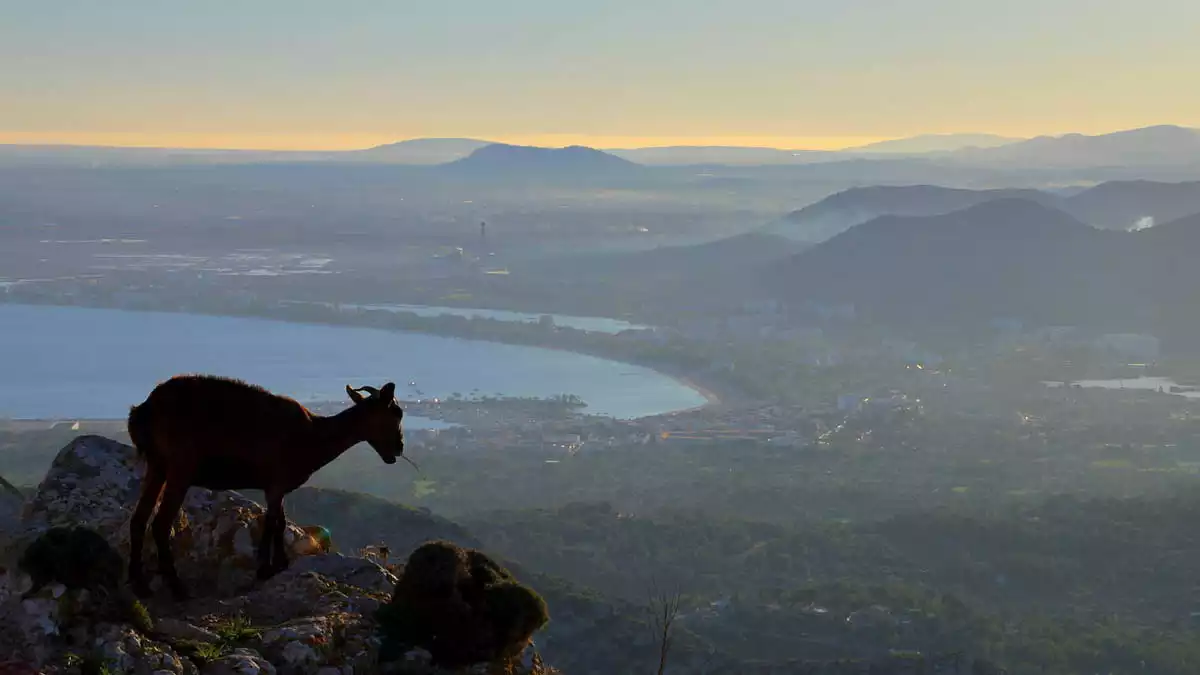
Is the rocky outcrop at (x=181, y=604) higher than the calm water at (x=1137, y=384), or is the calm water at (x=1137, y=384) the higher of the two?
the rocky outcrop at (x=181, y=604)

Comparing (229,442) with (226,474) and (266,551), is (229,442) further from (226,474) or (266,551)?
(266,551)

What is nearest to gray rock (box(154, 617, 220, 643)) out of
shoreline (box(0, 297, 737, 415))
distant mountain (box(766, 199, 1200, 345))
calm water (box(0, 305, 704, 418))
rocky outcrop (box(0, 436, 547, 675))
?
rocky outcrop (box(0, 436, 547, 675))

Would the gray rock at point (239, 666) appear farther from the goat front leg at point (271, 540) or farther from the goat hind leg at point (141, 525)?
the goat front leg at point (271, 540)

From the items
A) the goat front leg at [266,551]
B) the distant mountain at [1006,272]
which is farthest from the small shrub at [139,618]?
the distant mountain at [1006,272]

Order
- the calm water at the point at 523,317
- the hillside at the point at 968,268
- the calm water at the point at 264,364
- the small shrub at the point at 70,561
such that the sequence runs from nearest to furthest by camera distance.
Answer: the small shrub at the point at 70,561 < the calm water at the point at 264,364 < the calm water at the point at 523,317 < the hillside at the point at 968,268

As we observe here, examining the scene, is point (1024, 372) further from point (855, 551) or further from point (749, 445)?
point (855, 551)

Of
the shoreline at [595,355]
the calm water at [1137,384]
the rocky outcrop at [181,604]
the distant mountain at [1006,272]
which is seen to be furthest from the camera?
the distant mountain at [1006,272]

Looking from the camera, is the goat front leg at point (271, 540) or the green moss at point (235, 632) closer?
the green moss at point (235, 632)
